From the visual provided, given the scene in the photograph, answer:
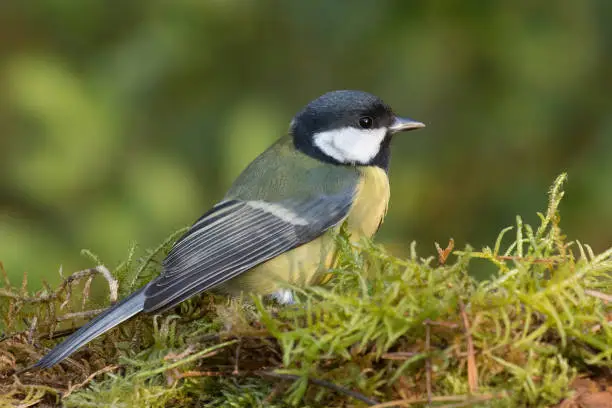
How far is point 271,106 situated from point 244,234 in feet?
3.24

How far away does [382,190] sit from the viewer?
2.01m

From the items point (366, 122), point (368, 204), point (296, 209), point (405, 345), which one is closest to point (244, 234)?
point (296, 209)

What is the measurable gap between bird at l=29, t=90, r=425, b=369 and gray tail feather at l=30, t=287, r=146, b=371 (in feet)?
0.20

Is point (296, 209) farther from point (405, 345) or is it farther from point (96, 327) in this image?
point (405, 345)

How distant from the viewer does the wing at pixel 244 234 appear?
1.65 m

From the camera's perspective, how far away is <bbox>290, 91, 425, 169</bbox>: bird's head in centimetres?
204

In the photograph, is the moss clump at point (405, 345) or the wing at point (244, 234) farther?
the wing at point (244, 234)

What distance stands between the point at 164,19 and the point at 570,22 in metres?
1.38

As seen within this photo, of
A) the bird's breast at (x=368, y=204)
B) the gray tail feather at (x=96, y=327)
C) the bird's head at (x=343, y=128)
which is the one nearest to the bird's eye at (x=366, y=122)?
the bird's head at (x=343, y=128)

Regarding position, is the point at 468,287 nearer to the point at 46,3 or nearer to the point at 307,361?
the point at 307,361

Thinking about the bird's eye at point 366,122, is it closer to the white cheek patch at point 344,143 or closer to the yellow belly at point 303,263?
the white cheek patch at point 344,143

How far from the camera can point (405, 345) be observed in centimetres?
101

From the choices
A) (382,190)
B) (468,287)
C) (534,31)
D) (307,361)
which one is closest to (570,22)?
(534,31)

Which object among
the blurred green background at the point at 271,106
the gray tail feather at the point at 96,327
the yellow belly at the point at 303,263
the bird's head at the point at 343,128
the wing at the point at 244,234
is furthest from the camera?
→ the blurred green background at the point at 271,106
